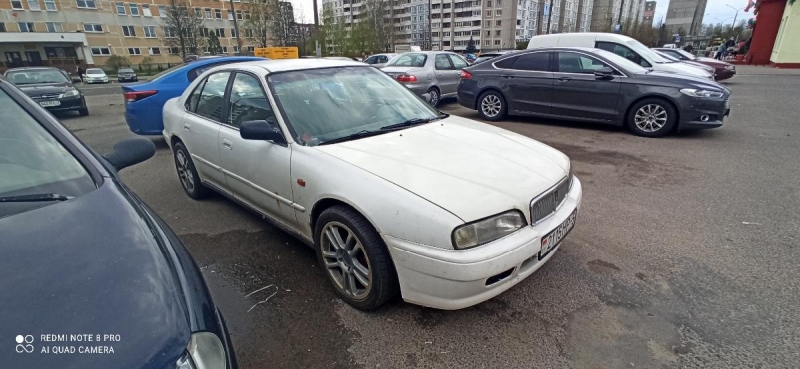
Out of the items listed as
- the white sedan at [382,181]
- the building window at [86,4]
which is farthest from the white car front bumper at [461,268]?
the building window at [86,4]

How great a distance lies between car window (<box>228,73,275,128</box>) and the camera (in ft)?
9.64

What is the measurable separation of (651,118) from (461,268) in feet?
20.6

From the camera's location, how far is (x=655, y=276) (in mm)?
2709

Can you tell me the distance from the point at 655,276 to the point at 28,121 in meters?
3.95

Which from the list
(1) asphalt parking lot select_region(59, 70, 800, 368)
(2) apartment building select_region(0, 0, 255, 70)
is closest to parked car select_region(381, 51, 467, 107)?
(1) asphalt parking lot select_region(59, 70, 800, 368)

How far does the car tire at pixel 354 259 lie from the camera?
7.07ft

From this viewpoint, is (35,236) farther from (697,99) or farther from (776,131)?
(776,131)

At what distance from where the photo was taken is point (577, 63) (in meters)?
6.96

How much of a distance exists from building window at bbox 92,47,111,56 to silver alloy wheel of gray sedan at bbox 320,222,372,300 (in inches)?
2640

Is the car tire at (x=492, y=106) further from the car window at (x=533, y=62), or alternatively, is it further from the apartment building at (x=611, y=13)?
the apartment building at (x=611, y=13)

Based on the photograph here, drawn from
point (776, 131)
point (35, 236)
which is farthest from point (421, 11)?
point (35, 236)

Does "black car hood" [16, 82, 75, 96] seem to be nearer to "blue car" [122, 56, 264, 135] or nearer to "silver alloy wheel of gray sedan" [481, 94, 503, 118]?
"blue car" [122, 56, 264, 135]

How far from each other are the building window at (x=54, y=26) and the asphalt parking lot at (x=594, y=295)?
65146mm

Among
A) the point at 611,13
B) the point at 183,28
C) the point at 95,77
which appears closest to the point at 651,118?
the point at 95,77
